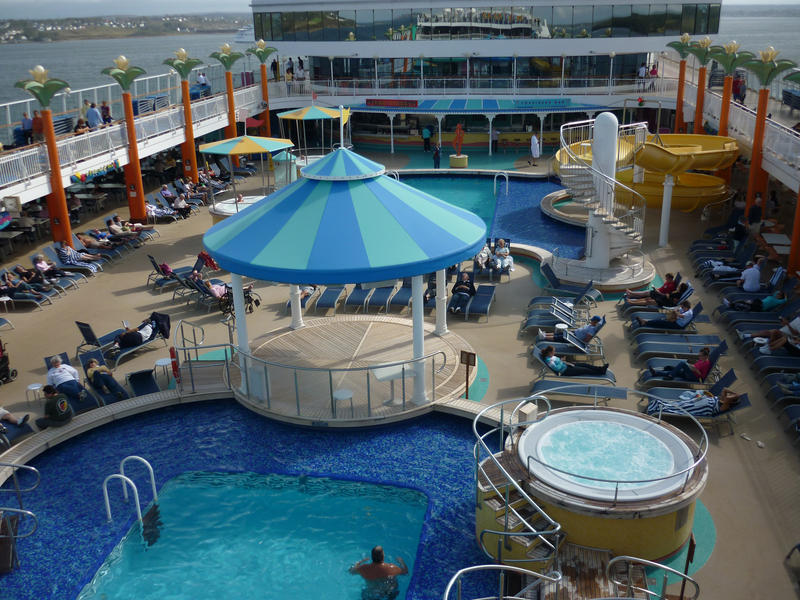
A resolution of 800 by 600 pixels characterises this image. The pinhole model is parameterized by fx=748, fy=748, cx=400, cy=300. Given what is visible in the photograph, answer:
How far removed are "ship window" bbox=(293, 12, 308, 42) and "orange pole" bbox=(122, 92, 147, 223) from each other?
16.9 m

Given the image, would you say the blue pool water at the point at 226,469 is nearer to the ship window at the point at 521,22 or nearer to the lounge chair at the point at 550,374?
the lounge chair at the point at 550,374

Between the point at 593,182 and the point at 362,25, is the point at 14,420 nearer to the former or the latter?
the point at 593,182

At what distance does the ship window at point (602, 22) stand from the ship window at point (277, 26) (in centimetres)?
1556

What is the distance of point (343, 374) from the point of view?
42.1 feet

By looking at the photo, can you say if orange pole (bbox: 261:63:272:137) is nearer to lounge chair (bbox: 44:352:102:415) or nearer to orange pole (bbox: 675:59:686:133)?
orange pole (bbox: 675:59:686:133)

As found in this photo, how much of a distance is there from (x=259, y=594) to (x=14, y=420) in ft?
17.5

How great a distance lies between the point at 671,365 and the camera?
41.5ft

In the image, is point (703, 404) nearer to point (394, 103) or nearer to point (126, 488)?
point (126, 488)

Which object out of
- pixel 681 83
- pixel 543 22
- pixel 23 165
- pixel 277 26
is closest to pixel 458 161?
pixel 681 83

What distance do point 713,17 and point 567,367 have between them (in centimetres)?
3033

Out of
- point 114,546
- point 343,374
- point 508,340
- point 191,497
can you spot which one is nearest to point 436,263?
point 343,374

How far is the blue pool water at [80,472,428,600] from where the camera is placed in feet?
28.8

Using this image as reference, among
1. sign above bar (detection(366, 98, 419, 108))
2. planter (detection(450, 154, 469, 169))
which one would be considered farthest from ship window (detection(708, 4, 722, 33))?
planter (detection(450, 154, 469, 169))

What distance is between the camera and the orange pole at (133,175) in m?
22.6
